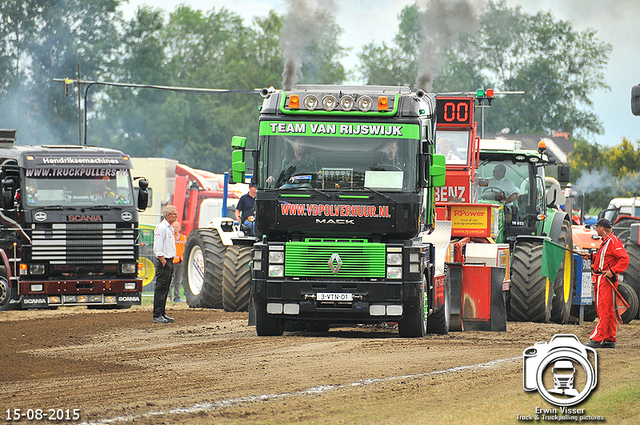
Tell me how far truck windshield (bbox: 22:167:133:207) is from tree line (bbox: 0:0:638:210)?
24.2 ft

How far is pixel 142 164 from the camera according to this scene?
3105cm

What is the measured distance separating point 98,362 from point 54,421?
150 inches

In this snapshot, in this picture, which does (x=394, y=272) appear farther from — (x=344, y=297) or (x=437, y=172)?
(x=437, y=172)

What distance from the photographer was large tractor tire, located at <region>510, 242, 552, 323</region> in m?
17.2

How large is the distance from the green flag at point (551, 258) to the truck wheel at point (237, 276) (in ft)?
16.4

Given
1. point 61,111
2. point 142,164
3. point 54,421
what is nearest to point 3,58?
point 61,111

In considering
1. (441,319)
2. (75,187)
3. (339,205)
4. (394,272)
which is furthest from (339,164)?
(75,187)

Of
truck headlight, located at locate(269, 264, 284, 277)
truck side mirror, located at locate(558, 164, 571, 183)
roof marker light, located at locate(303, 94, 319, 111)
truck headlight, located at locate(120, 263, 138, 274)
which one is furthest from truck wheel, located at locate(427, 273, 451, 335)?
truck headlight, located at locate(120, 263, 138, 274)

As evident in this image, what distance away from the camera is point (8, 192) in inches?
760

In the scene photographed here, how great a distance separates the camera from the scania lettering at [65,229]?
1947 cm

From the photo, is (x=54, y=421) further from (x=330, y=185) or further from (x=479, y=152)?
(x=479, y=152)

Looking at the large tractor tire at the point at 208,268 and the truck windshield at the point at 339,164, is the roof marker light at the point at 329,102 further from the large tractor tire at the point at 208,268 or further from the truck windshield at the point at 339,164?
the large tractor tire at the point at 208,268

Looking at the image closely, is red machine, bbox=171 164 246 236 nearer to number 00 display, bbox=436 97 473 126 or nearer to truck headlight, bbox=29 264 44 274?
truck headlight, bbox=29 264 44 274

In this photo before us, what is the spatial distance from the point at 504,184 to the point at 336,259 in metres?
6.67
